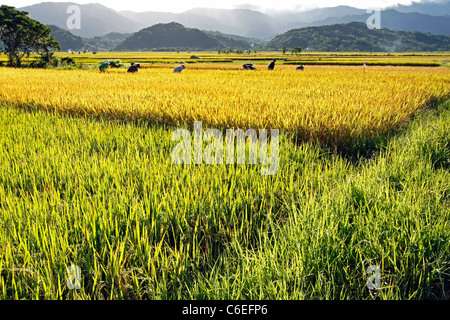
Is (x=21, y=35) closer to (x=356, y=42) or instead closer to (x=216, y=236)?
(x=216, y=236)

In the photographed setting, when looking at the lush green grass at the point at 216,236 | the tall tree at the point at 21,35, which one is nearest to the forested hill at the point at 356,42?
the tall tree at the point at 21,35

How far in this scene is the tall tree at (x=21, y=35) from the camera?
24672 millimetres

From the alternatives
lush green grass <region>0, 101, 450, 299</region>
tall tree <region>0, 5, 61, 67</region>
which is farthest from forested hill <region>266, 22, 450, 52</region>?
lush green grass <region>0, 101, 450, 299</region>

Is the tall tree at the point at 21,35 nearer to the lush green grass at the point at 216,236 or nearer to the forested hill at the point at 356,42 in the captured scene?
the lush green grass at the point at 216,236

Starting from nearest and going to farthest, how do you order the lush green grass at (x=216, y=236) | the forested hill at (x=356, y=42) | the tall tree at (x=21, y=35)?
1. the lush green grass at (x=216, y=236)
2. the tall tree at (x=21, y=35)
3. the forested hill at (x=356, y=42)

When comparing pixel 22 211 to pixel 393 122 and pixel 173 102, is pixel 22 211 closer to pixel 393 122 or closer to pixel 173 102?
pixel 173 102

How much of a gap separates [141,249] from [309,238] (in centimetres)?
92

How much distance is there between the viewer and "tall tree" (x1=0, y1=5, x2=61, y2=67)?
2467 centimetres

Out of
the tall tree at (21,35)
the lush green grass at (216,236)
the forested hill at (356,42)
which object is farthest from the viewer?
the forested hill at (356,42)

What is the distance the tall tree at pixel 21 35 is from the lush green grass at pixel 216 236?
28339 mm

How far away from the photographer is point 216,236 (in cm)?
182

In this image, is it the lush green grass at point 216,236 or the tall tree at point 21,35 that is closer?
the lush green grass at point 216,236
